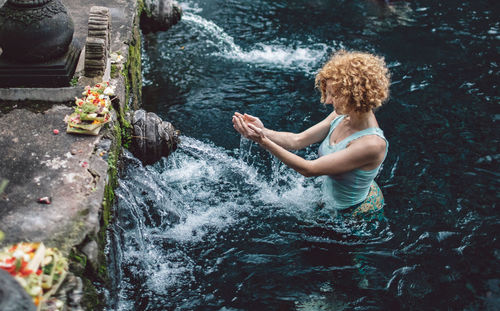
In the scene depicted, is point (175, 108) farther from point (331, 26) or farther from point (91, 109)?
point (331, 26)

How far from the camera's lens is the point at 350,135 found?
340cm

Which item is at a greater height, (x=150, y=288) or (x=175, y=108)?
(x=175, y=108)

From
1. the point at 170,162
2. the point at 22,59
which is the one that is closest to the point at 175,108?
the point at 170,162

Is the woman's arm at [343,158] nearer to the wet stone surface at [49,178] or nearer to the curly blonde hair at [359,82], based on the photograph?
the curly blonde hair at [359,82]

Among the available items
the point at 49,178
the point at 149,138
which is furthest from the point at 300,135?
the point at 49,178

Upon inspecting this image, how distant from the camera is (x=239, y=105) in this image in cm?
653

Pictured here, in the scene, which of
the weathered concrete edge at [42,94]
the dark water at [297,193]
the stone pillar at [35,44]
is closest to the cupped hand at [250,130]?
the dark water at [297,193]

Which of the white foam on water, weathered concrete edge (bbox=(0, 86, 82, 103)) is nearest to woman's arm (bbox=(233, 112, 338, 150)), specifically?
weathered concrete edge (bbox=(0, 86, 82, 103))

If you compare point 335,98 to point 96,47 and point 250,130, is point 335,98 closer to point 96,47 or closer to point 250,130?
point 250,130

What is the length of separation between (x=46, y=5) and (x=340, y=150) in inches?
110

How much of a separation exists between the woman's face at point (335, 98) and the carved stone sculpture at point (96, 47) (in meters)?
2.30

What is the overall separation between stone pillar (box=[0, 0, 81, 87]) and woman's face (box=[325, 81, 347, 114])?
8.01 ft

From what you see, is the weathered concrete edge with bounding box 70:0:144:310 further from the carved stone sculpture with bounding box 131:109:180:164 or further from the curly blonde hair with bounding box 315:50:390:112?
the curly blonde hair with bounding box 315:50:390:112

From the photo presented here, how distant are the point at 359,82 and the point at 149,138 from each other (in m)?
2.31
